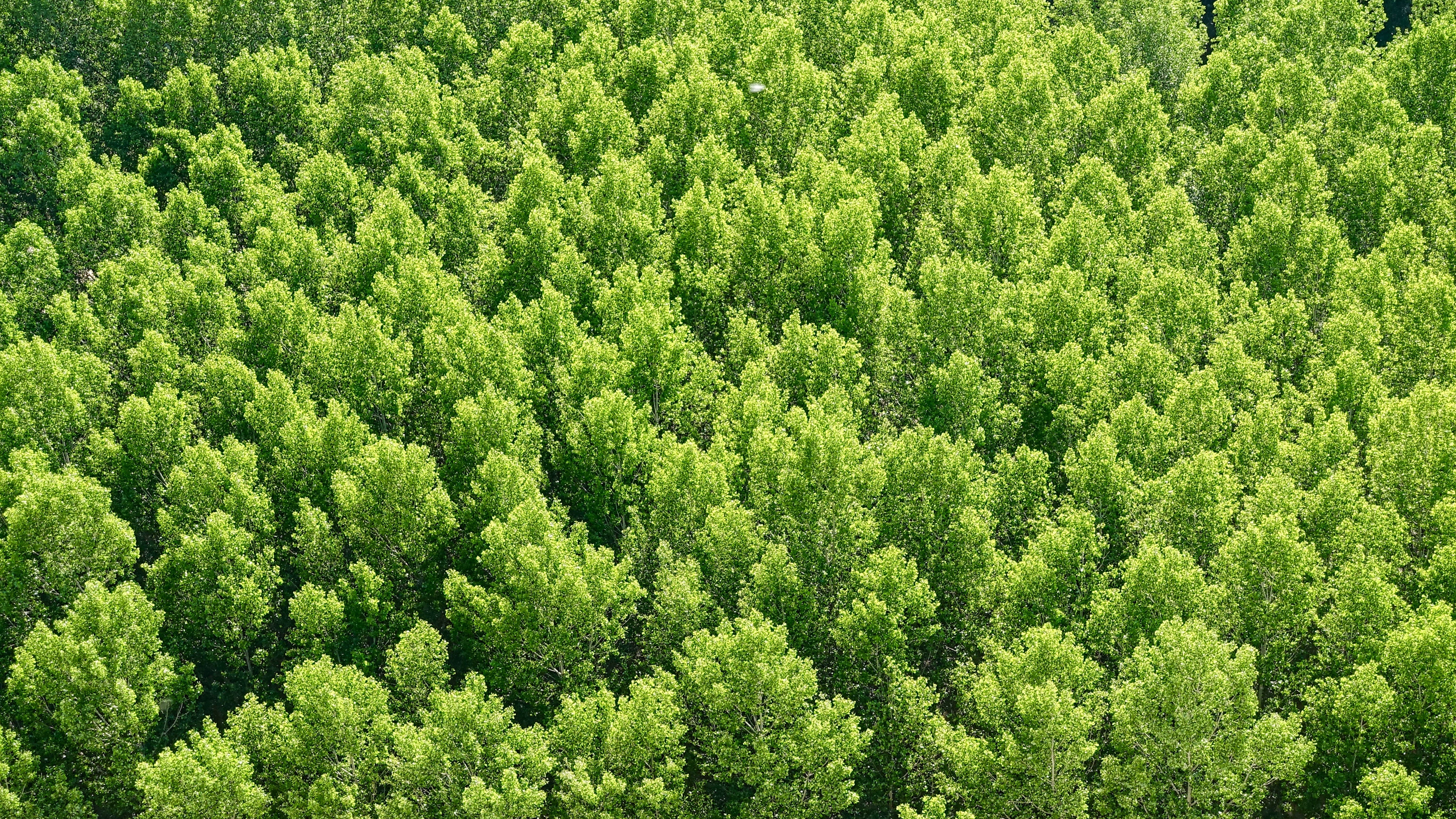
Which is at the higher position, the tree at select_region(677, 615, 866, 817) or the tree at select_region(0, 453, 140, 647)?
the tree at select_region(0, 453, 140, 647)

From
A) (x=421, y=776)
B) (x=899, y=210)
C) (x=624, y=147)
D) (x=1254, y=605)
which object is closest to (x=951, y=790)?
(x=1254, y=605)

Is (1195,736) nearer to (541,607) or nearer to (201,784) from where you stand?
(541,607)

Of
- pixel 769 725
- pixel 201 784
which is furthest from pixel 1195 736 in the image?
pixel 201 784

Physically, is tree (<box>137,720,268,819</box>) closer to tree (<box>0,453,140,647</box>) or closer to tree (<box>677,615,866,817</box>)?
tree (<box>0,453,140,647</box>)

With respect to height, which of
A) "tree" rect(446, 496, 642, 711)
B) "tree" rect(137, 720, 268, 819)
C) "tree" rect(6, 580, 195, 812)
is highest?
"tree" rect(446, 496, 642, 711)

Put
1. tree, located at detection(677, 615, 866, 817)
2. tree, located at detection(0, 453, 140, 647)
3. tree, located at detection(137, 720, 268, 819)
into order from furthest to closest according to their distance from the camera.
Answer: tree, located at detection(0, 453, 140, 647) < tree, located at detection(677, 615, 866, 817) < tree, located at detection(137, 720, 268, 819)

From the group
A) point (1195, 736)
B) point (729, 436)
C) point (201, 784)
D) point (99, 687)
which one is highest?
point (729, 436)

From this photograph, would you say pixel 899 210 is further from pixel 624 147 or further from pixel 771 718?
pixel 771 718

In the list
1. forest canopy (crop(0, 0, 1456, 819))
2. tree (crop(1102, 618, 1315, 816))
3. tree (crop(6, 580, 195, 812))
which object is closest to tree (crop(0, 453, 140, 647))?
forest canopy (crop(0, 0, 1456, 819))

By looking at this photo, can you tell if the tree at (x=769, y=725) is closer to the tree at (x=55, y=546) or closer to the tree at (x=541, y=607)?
the tree at (x=541, y=607)
